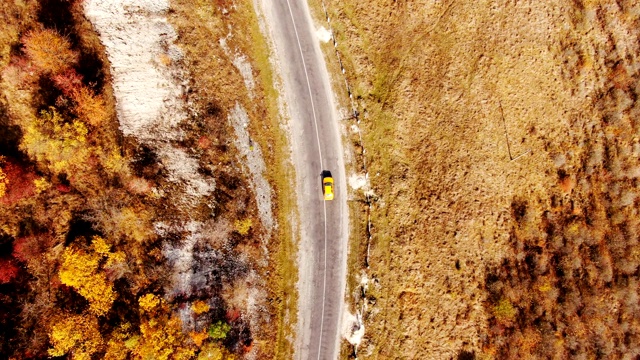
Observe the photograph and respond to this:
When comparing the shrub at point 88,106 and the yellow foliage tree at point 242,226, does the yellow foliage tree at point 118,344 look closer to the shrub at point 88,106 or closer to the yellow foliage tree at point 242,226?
the yellow foliage tree at point 242,226

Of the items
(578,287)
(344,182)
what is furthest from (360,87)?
(578,287)

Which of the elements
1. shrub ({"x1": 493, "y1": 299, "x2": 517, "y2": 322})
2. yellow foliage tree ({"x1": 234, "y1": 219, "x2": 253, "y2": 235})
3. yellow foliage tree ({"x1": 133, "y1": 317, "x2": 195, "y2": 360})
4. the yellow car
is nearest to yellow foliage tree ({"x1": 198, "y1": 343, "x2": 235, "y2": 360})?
yellow foliage tree ({"x1": 133, "y1": 317, "x2": 195, "y2": 360})

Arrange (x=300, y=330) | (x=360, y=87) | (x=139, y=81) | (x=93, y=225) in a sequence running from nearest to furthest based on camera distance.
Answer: (x=93, y=225), (x=139, y=81), (x=300, y=330), (x=360, y=87)

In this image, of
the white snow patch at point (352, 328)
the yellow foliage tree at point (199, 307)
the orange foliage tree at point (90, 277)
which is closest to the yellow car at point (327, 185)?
the white snow patch at point (352, 328)

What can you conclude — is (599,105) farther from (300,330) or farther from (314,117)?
(300,330)

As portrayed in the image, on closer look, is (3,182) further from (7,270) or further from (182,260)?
(182,260)
